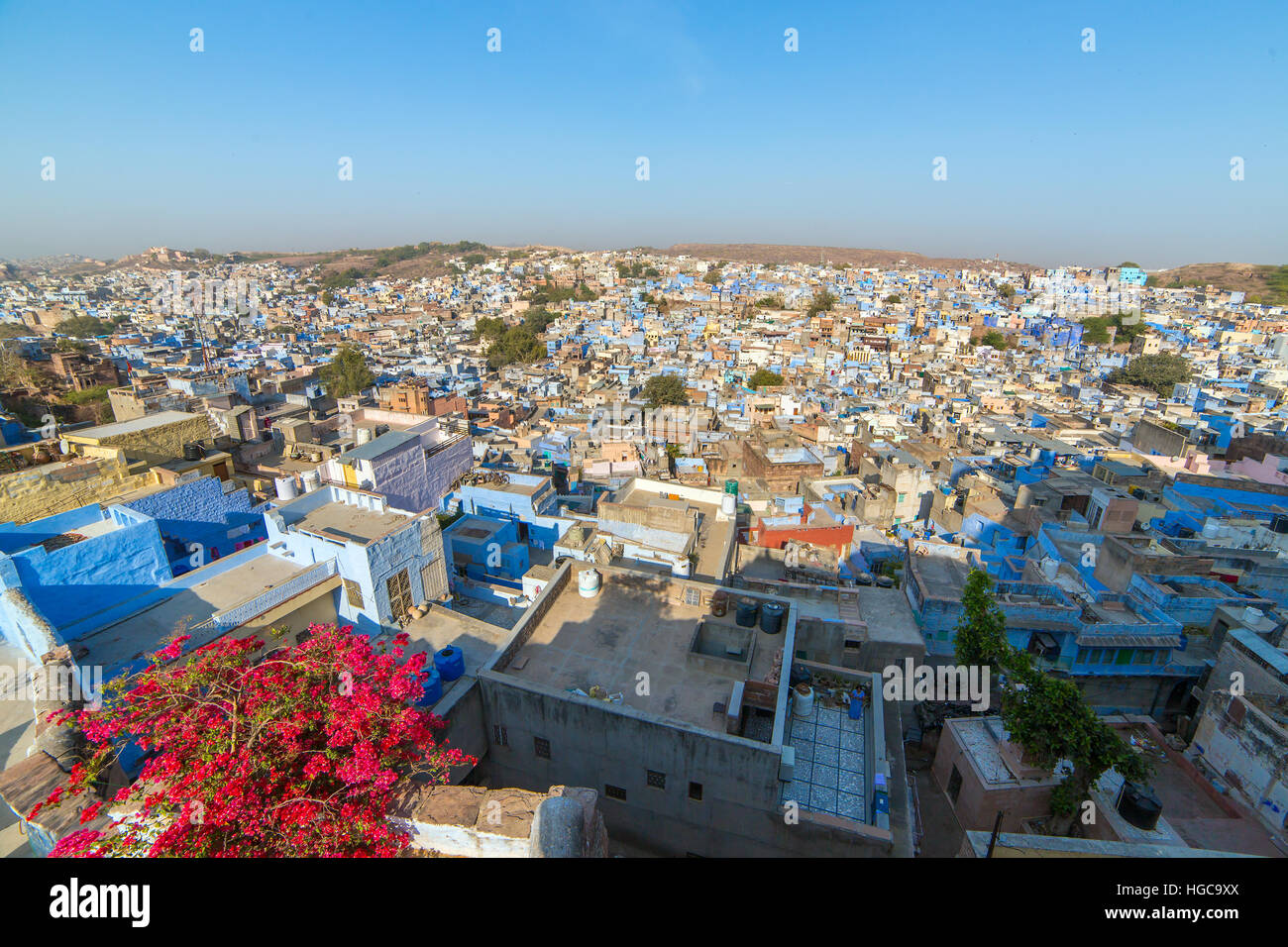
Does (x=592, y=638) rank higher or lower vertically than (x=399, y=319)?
lower

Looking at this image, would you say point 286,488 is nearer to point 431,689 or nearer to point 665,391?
point 431,689

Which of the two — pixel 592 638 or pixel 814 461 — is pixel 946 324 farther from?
pixel 592 638

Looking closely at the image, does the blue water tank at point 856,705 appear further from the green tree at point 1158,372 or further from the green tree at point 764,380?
the green tree at point 1158,372

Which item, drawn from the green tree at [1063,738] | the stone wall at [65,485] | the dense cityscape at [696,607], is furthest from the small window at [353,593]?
the green tree at [1063,738]
